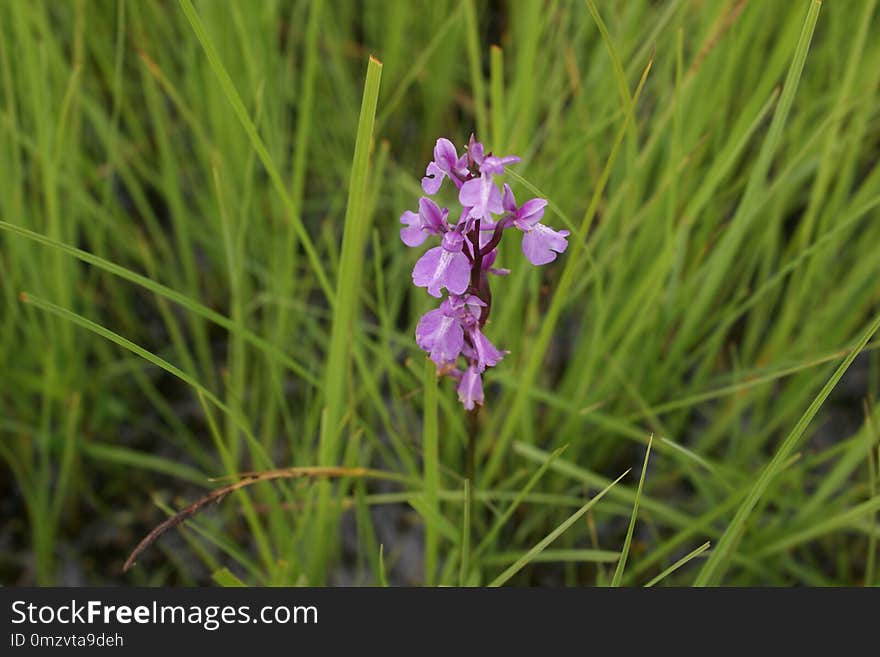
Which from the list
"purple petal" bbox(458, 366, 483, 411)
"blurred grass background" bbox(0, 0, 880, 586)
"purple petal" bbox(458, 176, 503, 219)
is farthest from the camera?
"blurred grass background" bbox(0, 0, 880, 586)

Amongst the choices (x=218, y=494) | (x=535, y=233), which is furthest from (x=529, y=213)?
(x=218, y=494)

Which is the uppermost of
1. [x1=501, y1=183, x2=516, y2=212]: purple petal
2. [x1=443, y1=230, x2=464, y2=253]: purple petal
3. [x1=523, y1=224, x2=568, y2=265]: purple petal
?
[x1=501, y1=183, x2=516, y2=212]: purple petal

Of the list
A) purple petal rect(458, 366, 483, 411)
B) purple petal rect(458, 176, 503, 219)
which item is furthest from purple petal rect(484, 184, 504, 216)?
purple petal rect(458, 366, 483, 411)

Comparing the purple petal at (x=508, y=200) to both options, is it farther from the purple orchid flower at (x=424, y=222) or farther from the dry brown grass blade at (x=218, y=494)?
the dry brown grass blade at (x=218, y=494)

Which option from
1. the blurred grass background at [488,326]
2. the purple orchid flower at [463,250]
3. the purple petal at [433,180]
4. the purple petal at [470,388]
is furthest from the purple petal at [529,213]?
the blurred grass background at [488,326]

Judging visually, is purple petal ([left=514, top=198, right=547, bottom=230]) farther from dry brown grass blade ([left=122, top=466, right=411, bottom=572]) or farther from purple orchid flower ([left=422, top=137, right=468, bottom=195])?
dry brown grass blade ([left=122, top=466, right=411, bottom=572])
